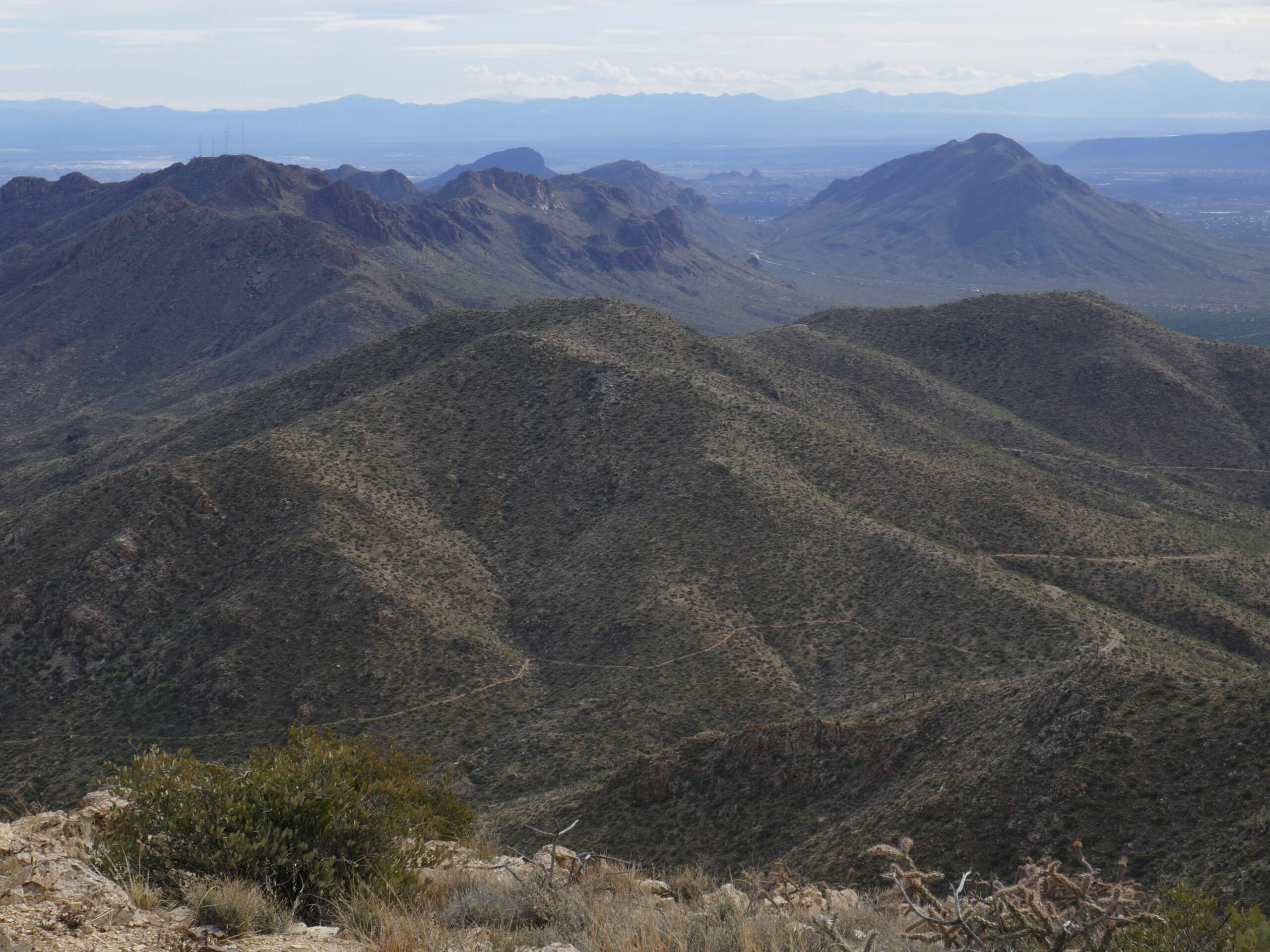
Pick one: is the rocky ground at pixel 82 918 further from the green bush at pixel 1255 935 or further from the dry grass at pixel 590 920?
the green bush at pixel 1255 935

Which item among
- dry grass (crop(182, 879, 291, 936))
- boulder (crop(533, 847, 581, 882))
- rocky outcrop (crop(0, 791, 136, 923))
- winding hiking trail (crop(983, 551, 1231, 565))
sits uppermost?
rocky outcrop (crop(0, 791, 136, 923))

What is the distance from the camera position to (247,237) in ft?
533

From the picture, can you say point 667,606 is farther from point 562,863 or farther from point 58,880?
point 58,880

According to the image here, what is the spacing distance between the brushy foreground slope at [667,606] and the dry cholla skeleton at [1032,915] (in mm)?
9634

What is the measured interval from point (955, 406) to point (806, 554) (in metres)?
36.8

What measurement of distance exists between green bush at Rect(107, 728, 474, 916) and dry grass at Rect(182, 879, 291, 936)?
2.44ft

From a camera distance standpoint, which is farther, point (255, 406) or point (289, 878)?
point (255, 406)

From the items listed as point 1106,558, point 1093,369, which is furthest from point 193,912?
point 1093,369

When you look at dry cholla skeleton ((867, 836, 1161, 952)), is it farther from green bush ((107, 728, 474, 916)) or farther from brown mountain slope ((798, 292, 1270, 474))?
brown mountain slope ((798, 292, 1270, 474))

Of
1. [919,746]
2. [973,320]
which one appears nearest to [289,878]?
[919,746]

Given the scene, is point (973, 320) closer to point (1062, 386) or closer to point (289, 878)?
point (1062, 386)

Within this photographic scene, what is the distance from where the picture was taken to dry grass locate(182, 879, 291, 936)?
11055 mm

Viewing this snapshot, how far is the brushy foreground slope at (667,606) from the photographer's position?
26688 mm

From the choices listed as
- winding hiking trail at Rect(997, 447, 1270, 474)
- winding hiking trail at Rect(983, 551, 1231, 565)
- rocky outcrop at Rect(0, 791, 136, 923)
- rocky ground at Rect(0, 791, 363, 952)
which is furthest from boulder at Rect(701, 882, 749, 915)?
winding hiking trail at Rect(997, 447, 1270, 474)
